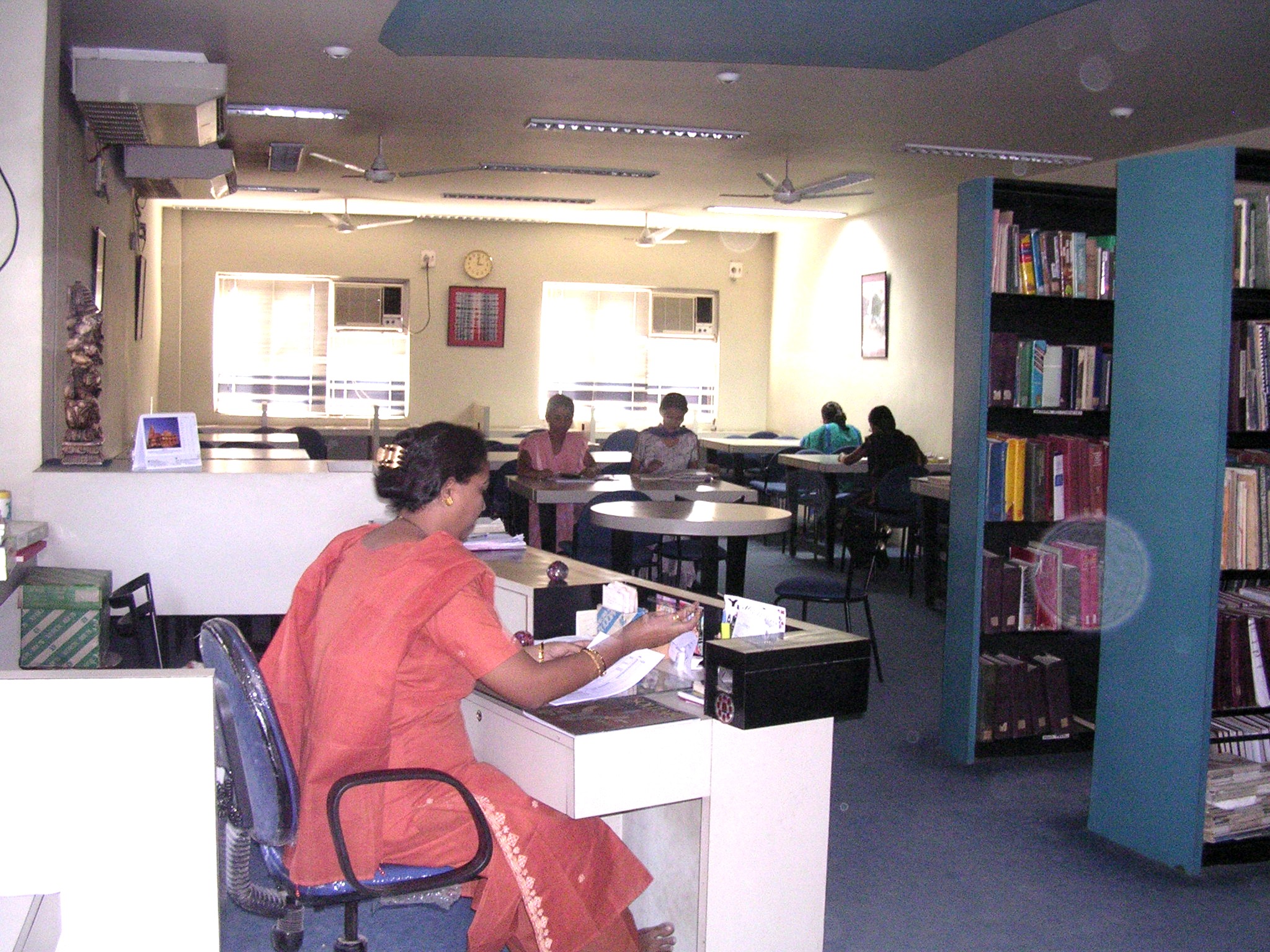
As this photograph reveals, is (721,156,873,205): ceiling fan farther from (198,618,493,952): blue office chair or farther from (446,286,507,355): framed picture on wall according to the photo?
(198,618,493,952): blue office chair

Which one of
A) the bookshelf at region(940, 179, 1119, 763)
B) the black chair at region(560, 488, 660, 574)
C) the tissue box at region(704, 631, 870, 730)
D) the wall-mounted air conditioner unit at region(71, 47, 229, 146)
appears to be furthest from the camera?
the black chair at region(560, 488, 660, 574)

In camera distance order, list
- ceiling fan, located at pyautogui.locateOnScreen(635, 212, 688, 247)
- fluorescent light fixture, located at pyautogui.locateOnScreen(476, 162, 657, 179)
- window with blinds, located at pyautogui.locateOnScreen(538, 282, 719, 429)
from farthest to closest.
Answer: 1. window with blinds, located at pyautogui.locateOnScreen(538, 282, 719, 429)
2. ceiling fan, located at pyautogui.locateOnScreen(635, 212, 688, 247)
3. fluorescent light fixture, located at pyautogui.locateOnScreen(476, 162, 657, 179)

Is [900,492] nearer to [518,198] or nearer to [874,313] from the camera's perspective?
[874,313]

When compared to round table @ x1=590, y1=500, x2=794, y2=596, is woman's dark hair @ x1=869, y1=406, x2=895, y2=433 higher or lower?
higher

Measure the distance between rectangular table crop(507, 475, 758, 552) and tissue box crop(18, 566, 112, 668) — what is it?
3.12 m

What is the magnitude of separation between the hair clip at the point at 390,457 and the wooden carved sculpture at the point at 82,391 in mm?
2049

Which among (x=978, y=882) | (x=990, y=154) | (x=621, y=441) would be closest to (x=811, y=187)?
(x=990, y=154)

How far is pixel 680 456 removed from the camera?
310 inches

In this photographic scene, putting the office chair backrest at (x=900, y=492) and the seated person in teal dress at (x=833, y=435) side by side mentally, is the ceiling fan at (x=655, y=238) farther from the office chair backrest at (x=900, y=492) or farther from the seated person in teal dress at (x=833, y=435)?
the office chair backrest at (x=900, y=492)

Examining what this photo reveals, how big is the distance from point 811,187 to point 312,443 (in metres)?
4.54

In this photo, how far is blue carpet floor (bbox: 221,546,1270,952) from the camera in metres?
3.24

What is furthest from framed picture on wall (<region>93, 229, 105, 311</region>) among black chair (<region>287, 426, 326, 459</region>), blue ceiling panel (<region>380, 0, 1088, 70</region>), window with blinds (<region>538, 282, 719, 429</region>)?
window with blinds (<region>538, 282, 719, 429</region>)

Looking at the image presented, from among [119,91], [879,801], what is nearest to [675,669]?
[879,801]

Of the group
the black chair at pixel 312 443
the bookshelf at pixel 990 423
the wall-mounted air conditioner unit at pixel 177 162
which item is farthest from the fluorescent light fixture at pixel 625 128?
the black chair at pixel 312 443
